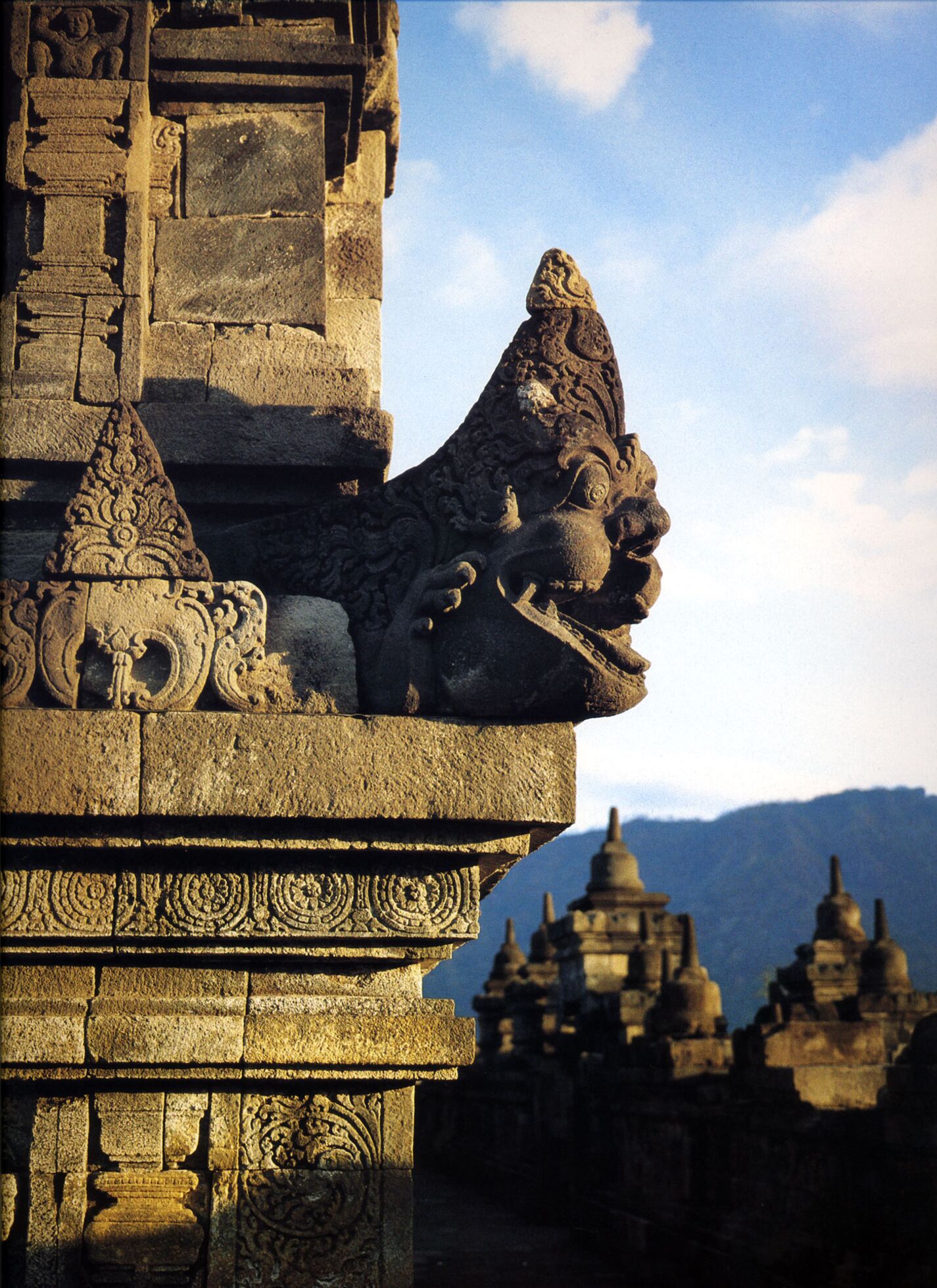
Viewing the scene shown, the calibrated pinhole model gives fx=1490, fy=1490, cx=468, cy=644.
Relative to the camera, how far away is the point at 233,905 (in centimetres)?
376

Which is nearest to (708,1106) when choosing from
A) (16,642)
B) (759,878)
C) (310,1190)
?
(310,1190)

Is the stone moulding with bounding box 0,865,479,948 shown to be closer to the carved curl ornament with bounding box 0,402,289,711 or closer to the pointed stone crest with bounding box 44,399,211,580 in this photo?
the carved curl ornament with bounding box 0,402,289,711

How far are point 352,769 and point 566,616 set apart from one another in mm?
700

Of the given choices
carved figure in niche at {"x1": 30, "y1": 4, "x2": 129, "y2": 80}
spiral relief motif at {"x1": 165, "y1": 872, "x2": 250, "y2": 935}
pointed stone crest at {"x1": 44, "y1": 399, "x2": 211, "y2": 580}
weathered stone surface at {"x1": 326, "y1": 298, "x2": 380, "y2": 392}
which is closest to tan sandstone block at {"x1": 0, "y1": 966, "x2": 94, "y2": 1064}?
spiral relief motif at {"x1": 165, "y1": 872, "x2": 250, "y2": 935}

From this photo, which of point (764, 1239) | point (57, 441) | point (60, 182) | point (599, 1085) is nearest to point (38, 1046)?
point (57, 441)

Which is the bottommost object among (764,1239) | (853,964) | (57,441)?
(764,1239)

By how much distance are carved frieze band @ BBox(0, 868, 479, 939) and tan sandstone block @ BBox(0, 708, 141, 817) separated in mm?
256

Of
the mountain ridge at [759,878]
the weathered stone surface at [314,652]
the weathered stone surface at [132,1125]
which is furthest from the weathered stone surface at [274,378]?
the mountain ridge at [759,878]

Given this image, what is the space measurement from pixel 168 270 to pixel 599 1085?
11.3 m

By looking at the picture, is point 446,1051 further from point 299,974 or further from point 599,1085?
point 599,1085

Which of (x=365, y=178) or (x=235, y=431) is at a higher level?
(x=365, y=178)

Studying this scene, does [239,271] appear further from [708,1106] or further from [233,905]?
[708,1106]

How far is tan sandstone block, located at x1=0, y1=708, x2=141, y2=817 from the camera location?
141 inches

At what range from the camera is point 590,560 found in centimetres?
384
